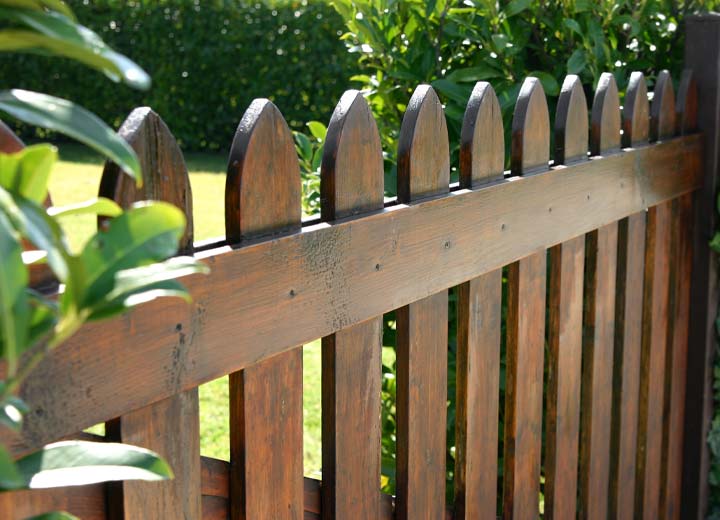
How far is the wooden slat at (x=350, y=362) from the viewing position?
1310 millimetres

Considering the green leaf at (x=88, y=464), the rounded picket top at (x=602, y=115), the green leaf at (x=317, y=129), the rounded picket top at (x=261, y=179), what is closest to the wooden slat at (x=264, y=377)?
the rounded picket top at (x=261, y=179)

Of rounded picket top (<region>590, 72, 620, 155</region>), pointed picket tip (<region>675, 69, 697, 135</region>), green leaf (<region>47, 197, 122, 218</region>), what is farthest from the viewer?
pointed picket tip (<region>675, 69, 697, 135</region>)

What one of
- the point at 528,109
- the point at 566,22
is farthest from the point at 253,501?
the point at 566,22

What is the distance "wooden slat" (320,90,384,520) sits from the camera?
1310 mm

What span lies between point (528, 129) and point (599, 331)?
56cm

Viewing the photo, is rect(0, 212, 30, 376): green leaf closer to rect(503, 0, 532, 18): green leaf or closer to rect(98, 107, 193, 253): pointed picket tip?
rect(98, 107, 193, 253): pointed picket tip

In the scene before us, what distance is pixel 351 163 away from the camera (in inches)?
52.2

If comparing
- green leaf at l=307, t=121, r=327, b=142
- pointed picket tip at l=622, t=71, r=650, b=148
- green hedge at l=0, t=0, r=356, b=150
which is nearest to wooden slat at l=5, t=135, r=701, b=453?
pointed picket tip at l=622, t=71, r=650, b=148

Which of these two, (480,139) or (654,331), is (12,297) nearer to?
(480,139)

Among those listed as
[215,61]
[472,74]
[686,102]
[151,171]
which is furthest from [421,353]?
[215,61]

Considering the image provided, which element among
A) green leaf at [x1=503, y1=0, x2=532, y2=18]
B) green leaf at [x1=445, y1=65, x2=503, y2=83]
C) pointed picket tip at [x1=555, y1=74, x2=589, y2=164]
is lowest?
pointed picket tip at [x1=555, y1=74, x2=589, y2=164]

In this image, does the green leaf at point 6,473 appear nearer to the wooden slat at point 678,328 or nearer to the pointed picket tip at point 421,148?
the pointed picket tip at point 421,148

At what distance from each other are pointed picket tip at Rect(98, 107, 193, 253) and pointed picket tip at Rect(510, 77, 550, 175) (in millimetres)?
839

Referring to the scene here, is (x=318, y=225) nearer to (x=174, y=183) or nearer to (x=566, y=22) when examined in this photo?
(x=174, y=183)
